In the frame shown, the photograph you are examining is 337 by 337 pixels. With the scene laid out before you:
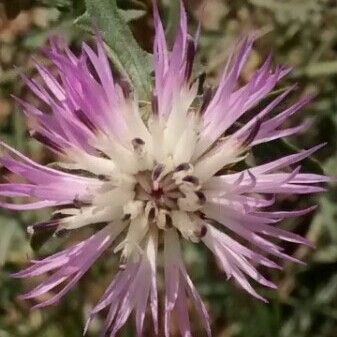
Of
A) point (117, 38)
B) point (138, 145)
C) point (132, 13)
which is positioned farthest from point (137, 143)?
point (132, 13)

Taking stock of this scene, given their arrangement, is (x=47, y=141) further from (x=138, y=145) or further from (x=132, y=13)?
(x=132, y=13)

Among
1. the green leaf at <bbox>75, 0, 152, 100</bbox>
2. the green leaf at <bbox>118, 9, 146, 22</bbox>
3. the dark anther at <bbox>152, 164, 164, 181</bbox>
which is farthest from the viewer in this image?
the green leaf at <bbox>118, 9, 146, 22</bbox>

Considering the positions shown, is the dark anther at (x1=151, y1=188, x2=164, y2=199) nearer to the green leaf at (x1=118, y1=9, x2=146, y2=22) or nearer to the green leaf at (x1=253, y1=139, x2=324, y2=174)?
the green leaf at (x1=253, y1=139, x2=324, y2=174)

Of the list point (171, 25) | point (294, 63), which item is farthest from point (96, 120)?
point (294, 63)

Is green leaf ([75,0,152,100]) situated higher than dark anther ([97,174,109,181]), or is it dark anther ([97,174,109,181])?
green leaf ([75,0,152,100])

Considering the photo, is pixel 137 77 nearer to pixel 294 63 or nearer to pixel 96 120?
pixel 96 120

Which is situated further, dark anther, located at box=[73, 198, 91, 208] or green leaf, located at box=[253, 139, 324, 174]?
green leaf, located at box=[253, 139, 324, 174]

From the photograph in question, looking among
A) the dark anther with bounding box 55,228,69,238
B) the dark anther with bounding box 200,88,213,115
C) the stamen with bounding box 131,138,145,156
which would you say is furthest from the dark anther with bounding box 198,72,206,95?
the dark anther with bounding box 55,228,69,238

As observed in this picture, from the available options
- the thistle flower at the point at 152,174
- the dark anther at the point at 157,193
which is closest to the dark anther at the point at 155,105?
the thistle flower at the point at 152,174
